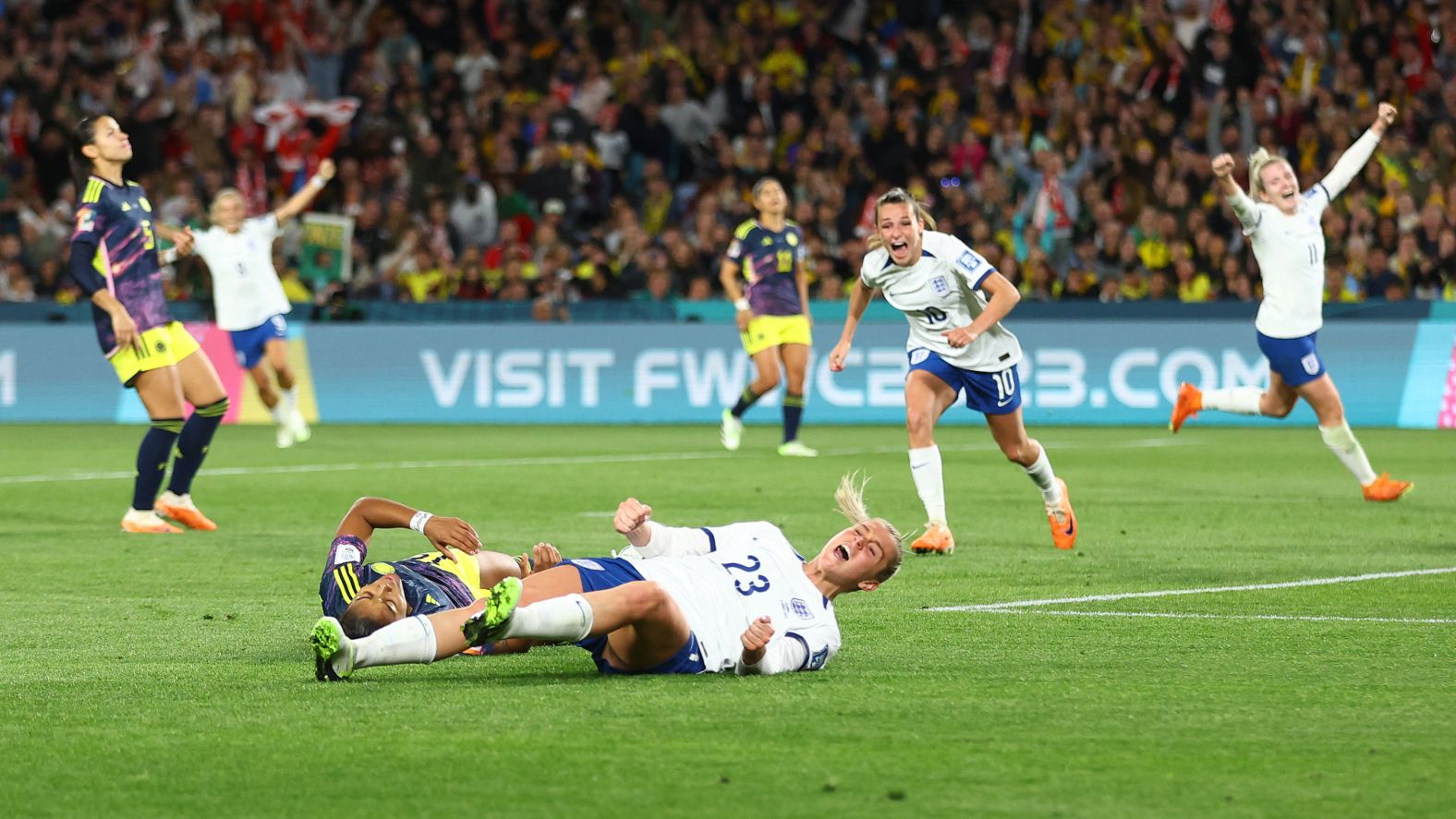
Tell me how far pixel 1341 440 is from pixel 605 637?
8311 mm

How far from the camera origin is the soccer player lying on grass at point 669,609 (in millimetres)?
6473

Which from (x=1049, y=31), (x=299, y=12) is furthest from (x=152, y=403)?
(x=299, y=12)

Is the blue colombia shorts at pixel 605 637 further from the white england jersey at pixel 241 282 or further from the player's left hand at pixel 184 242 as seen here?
the white england jersey at pixel 241 282

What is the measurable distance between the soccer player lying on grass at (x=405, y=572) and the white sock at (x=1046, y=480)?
4.70m

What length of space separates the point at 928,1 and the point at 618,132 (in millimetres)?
4747

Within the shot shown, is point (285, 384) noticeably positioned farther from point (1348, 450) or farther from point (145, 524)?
point (1348, 450)

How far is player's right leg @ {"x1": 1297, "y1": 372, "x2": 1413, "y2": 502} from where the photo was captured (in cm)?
1386

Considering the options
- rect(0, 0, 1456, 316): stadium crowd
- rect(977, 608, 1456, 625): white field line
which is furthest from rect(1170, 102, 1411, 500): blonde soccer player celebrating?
rect(0, 0, 1456, 316): stadium crowd

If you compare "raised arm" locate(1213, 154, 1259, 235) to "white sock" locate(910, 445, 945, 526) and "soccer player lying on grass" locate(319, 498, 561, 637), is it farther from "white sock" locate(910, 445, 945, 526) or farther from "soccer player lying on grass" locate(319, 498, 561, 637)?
"soccer player lying on grass" locate(319, 498, 561, 637)

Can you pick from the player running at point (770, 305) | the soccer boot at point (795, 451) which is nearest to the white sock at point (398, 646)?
the soccer boot at point (795, 451)

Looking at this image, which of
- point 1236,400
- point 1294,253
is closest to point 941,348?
point 1294,253

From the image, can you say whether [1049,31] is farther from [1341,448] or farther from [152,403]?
[152,403]

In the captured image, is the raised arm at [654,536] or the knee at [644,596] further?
the raised arm at [654,536]

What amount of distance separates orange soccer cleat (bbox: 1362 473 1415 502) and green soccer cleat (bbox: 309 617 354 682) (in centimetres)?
926
